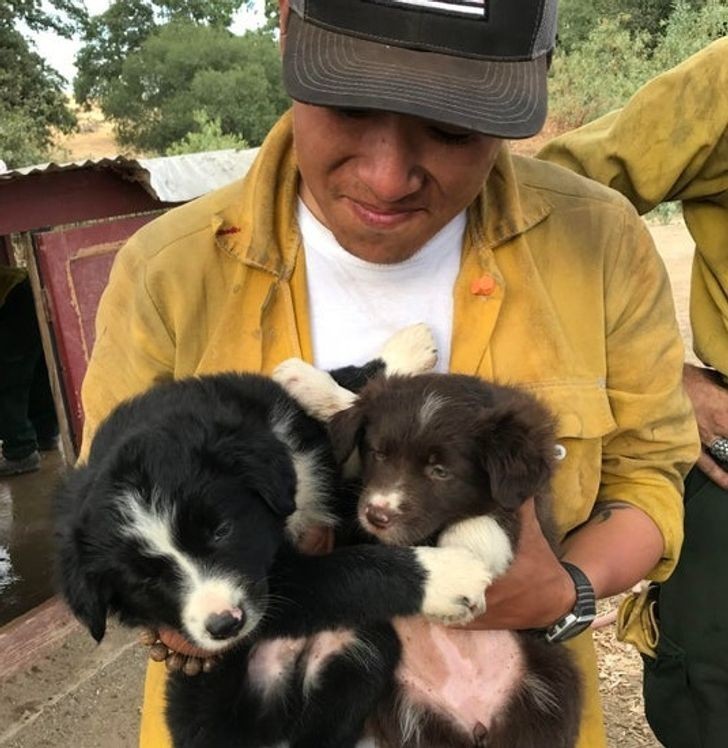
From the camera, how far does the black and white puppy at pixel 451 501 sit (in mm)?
2221

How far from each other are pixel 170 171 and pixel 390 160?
4.40 metres

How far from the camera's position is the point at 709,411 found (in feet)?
10.6

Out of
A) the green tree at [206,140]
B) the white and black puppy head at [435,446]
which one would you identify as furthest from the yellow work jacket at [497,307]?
the green tree at [206,140]

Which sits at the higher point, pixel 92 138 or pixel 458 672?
pixel 458 672

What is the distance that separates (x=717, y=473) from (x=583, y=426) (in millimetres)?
1185

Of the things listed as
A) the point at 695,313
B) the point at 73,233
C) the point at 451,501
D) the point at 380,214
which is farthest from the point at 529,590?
the point at 73,233

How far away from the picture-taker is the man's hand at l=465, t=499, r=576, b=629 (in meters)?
2.16

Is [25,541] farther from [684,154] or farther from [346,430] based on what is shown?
[684,154]

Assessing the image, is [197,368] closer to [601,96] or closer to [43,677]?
[43,677]

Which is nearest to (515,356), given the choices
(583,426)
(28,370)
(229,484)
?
(583,426)

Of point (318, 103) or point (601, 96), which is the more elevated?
point (318, 103)

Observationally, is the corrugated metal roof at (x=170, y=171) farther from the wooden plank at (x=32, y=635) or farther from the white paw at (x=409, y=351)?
the white paw at (x=409, y=351)

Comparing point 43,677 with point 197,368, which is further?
point 43,677

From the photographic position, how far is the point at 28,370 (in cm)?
784
